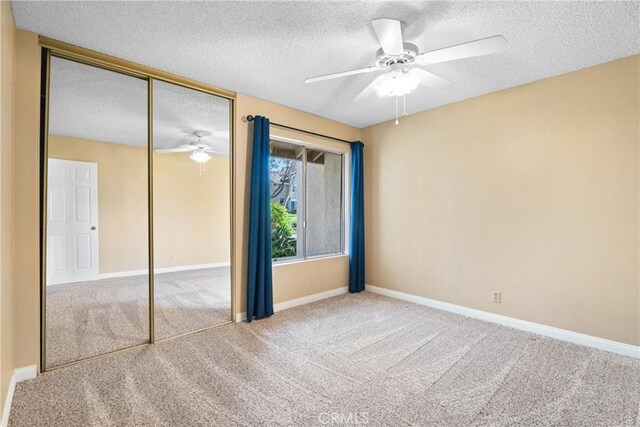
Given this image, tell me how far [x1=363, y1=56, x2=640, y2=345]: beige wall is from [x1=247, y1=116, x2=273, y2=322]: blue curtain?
1968 millimetres

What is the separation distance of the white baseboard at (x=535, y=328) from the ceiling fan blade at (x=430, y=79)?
265 centimetres

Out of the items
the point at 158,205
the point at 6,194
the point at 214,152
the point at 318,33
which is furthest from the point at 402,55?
the point at 6,194

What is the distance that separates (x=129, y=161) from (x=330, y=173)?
2.79m

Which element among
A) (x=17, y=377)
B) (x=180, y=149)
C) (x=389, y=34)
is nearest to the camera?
(x=389, y=34)

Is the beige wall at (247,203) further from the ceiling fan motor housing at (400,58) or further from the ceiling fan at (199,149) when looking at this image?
the ceiling fan motor housing at (400,58)

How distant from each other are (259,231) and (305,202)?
3.60ft

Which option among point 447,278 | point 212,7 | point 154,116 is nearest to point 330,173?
point 447,278

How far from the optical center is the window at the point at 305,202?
4.12m

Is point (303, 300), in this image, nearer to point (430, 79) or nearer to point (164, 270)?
point (164, 270)

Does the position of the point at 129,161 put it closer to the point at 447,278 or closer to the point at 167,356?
the point at 167,356

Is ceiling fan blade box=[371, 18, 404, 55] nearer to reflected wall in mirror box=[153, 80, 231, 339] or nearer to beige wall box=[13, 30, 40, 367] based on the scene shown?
reflected wall in mirror box=[153, 80, 231, 339]

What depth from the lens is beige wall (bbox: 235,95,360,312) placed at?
353 cm

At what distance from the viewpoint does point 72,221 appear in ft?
8.72

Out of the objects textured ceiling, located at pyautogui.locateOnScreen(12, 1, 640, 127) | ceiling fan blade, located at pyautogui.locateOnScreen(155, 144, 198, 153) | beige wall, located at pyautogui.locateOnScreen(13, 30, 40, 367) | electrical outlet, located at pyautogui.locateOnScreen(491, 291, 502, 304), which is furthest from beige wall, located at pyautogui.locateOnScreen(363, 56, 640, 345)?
beige wall, located at pyautogui.locateOnScreen(13, 30, 40, 367)
